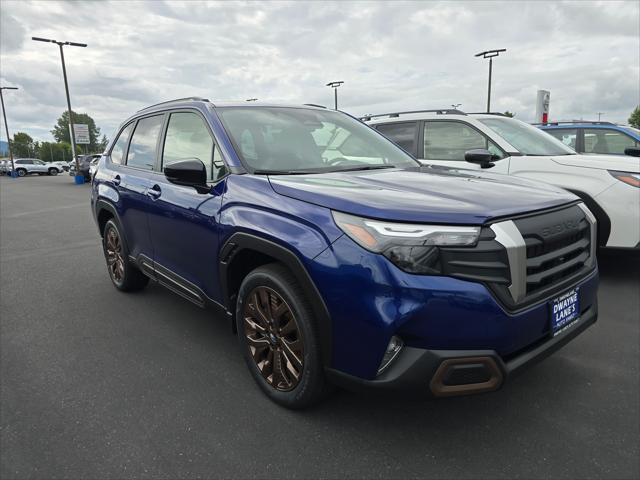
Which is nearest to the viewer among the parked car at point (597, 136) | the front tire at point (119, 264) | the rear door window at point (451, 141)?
the front tire at point (119, 264)

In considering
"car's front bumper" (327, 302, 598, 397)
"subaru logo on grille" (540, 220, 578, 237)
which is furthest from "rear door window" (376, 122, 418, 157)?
"car's front bumper" (327, 302, 598, 397)

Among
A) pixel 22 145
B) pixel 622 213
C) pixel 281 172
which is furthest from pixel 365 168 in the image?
pixel 22 145

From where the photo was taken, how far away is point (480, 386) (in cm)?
197

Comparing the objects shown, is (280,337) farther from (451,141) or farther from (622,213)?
(451,141)

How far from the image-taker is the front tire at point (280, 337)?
2.25m

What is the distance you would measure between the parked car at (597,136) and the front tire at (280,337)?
6731 millimetres

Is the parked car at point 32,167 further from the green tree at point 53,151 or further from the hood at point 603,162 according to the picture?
the green tree at point 53,151

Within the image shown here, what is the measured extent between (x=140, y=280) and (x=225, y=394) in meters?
2.26

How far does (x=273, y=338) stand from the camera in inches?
99.7

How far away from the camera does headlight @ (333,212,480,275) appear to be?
1.92m

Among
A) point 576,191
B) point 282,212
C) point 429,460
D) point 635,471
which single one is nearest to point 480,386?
point 429,460

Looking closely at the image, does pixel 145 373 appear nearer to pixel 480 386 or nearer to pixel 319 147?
pixel 319 147

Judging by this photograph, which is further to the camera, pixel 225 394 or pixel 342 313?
pixel 225 394

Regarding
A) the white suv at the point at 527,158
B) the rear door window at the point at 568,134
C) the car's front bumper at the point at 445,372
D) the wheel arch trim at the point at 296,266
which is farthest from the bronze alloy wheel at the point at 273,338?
the rear door window at the point at 568,134
